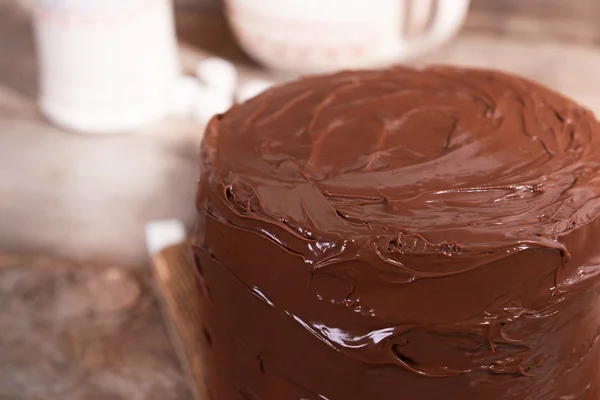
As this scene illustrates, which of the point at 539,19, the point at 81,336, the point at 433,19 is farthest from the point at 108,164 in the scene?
the point at 539,19

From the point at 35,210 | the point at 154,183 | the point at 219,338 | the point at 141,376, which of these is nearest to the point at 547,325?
the point at 219,338

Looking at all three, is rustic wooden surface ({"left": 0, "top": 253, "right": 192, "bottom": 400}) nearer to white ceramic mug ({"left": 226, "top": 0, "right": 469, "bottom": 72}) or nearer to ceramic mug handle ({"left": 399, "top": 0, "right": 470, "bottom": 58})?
white ceramic mug ({"left": 226, "top": 0, "right": 469, "bottom": 72})

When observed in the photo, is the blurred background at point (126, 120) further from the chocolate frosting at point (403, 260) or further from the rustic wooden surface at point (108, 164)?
the chocolate frosting at point (403, 260)

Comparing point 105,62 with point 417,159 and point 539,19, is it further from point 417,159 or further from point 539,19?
point 539,19

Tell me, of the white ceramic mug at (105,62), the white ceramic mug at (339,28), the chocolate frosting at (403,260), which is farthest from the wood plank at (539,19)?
the chocolate frosting at (403,260)

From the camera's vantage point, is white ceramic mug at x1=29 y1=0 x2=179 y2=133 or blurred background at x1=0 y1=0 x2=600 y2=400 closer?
blurred background at x1=0 y1=0 x2=600 y2=400

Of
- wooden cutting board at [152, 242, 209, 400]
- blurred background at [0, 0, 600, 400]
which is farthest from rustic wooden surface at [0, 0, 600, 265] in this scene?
wooden cutting board at [152, 242, 209, 400]
